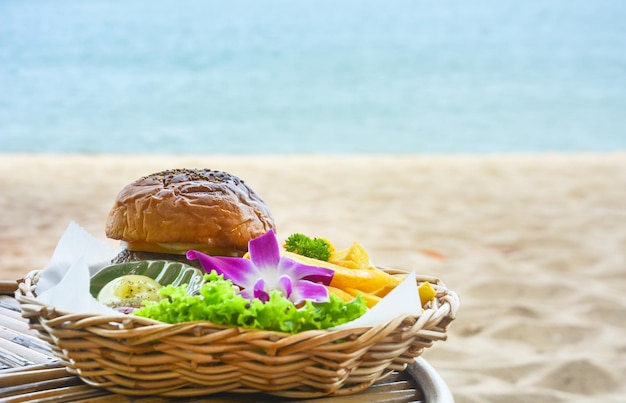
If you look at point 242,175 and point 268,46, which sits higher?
point 268,46

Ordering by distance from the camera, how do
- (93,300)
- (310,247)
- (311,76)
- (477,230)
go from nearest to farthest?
A: (93,300) < (310,247) < (477,230) < (311,76)

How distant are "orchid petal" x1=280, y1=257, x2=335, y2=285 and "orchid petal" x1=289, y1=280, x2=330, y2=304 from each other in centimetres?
3

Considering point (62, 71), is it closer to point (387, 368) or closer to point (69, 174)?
point (69, 174)

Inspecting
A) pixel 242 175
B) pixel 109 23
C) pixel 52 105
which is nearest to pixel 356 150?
pixel 242 175

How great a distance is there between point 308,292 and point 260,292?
3.6 inches

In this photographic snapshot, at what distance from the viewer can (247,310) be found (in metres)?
1.23

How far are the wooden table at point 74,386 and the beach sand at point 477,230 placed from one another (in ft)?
5.31

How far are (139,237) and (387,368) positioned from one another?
0.76 meters

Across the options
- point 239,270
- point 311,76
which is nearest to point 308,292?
point 239,270

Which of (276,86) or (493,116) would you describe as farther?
(276,86)

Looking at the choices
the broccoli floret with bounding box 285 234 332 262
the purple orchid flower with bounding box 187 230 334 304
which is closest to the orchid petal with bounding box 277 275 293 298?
the purple orchid flower with bounding box 187 230 334 304

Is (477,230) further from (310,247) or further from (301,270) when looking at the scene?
(301,270)

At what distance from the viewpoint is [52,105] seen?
20.4m

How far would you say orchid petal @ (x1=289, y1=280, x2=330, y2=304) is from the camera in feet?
4.39
